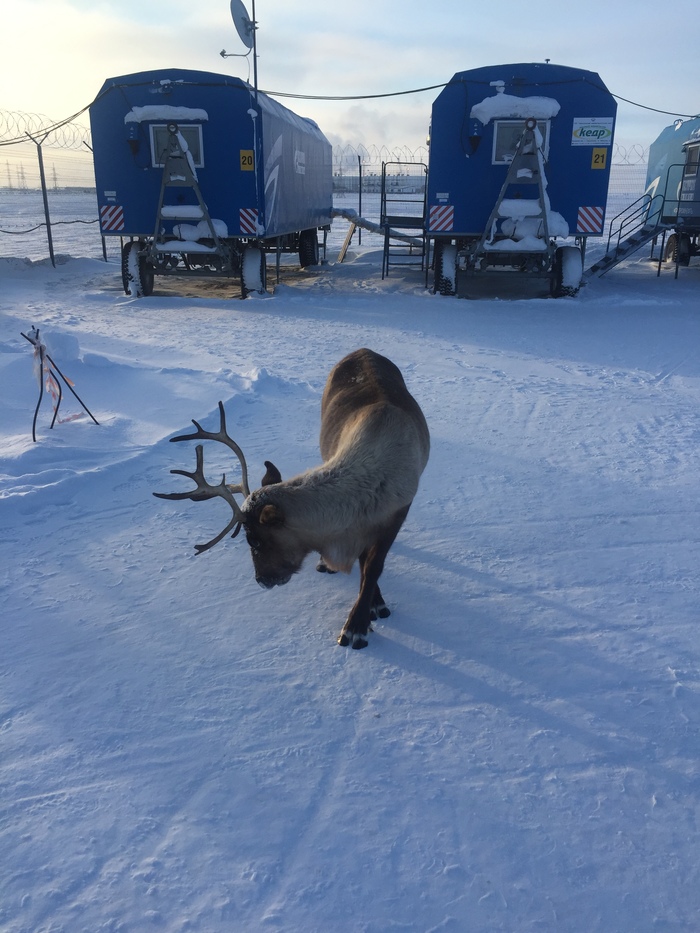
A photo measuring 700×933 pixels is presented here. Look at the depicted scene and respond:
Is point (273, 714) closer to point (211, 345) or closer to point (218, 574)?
point (218, 574)

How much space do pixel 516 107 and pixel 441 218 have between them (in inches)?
83.3

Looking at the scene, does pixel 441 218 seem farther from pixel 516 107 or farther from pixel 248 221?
pixel 248 221

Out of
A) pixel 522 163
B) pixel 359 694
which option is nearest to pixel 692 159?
pixel 522 163

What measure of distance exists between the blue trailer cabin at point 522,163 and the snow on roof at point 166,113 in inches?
159

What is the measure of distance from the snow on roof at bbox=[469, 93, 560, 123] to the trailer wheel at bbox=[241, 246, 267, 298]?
14.9ft

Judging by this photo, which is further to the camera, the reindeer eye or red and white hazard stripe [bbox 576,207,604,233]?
red and white hazard stripe [bbox 576,207,604,233]

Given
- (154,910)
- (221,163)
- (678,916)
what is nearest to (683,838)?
(678,916)

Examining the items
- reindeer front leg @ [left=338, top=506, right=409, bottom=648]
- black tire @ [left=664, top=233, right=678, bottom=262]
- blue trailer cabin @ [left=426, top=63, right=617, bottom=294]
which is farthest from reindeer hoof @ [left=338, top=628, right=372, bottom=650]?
black tire @ [left=664, top=233, right=678, bottom=262]

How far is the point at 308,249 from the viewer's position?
58.4 ft

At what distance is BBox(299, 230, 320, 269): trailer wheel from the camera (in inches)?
688

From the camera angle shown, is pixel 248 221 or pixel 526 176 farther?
pixel 248 221

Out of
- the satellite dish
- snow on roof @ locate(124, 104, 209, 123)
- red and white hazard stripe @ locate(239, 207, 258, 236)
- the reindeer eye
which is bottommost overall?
the reindeer eye

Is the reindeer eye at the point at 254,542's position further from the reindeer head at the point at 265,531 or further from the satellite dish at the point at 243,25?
the satellite dish at the point at 243,25

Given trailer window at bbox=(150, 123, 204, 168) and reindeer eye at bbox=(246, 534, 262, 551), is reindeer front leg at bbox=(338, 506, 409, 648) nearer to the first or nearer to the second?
reindeer eye at bbox=(246, 534, 262, 551)
